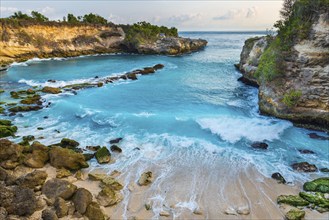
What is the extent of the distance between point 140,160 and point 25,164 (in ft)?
20.7

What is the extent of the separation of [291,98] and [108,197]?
16.4m

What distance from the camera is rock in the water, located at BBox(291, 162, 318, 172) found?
14.4m

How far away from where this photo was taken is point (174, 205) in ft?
38.2

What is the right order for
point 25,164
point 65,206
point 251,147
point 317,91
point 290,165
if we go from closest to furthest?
point 65,206, point 25,164, point 290,165, point 251,147, point 317,91

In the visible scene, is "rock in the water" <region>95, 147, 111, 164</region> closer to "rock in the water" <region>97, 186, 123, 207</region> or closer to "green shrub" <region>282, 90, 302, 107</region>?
"rock in the water" <region>97, 186, 123, 207</region>

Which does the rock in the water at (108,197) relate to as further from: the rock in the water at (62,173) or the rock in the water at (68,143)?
the rock in the water at (68,143)

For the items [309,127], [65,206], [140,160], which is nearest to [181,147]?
[140,160]

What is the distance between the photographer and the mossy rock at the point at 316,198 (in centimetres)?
1147

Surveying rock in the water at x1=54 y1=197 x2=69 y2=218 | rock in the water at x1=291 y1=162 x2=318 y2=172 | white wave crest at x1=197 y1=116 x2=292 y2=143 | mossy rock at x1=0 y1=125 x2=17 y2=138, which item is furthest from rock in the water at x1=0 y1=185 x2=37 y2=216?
rock in the water at x1=291 y1=162 x2=318 y2=172

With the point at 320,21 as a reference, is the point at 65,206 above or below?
below

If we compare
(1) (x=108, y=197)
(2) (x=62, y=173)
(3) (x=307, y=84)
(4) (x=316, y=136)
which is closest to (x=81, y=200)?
(1) (x=108, y=197)

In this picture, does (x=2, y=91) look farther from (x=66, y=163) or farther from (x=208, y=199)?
(x=208, y=199)

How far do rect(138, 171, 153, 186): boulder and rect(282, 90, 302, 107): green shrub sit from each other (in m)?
13.3

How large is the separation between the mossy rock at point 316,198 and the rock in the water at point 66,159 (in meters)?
11.3
